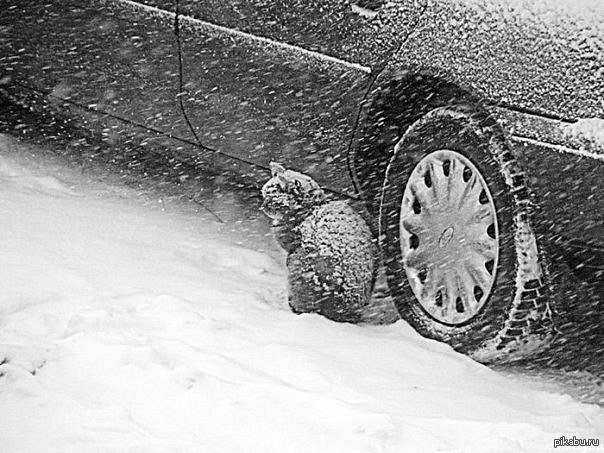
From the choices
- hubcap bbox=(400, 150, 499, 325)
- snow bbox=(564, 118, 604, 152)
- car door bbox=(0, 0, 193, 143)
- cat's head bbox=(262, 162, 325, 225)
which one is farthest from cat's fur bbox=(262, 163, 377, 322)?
snow bbox=(564, 118, 604, 152)

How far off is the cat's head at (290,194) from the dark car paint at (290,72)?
0.29ft

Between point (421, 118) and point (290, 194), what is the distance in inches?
27.4

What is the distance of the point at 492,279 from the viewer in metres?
4.21

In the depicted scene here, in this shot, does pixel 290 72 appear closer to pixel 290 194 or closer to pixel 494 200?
pixel 290 194

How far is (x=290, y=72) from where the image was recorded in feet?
15.9

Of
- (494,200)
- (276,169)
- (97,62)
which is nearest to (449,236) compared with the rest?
(494,200)

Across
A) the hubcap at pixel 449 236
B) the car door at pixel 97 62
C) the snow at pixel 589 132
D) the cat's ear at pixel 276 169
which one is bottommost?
the car door at pixel 97 62

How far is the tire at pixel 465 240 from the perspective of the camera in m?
4.15

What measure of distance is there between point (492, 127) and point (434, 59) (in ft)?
1.20

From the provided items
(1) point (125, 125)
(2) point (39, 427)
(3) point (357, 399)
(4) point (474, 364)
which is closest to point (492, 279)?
(4) point (474, 364)

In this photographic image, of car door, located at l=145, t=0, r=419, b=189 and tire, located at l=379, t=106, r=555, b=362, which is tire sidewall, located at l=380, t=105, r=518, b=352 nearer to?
tire, located at l=379, t=106, r=555, b=362

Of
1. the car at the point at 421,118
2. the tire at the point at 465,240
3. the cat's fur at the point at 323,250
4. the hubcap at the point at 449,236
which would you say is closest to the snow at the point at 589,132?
the car at the point at 421,118

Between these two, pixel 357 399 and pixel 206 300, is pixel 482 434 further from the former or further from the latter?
pixel 206 300

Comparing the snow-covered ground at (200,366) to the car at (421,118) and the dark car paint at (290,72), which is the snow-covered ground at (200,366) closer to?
the car at (421,118)
